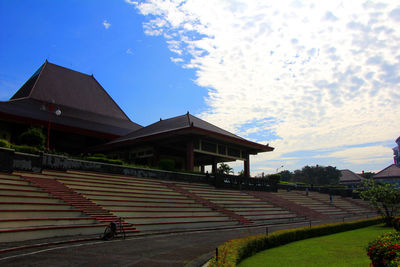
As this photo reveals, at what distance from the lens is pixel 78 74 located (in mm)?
41344

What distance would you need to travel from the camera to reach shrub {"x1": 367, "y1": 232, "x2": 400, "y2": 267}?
4.99 metres

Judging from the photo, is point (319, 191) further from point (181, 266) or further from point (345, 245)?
point (181, 266)

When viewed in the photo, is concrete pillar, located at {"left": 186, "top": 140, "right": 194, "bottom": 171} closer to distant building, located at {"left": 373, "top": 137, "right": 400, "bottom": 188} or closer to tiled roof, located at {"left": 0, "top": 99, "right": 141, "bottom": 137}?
tiled roof, located at {"left": 0, "top": 99, "right": 141, "bottom": 137}

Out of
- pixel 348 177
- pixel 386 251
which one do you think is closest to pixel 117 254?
pixel 386 251

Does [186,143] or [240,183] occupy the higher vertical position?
[186,143]

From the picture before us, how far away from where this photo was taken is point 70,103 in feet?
116

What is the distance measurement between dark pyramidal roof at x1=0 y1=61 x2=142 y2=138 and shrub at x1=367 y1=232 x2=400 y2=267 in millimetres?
28369

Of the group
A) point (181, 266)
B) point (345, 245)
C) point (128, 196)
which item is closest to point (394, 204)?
point (345, 245)

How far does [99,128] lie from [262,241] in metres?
26.8

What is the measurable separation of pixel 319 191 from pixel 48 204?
121ft

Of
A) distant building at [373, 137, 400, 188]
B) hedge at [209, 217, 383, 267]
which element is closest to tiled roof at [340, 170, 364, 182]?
distant building at [373, 137, 400, 188]

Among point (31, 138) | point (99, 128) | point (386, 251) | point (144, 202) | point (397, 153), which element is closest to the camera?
point (386, 251)

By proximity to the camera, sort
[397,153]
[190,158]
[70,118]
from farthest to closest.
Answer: [397,153] < [70,118] < [190,158]

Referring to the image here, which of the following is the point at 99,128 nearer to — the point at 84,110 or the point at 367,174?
the point at 84,110
